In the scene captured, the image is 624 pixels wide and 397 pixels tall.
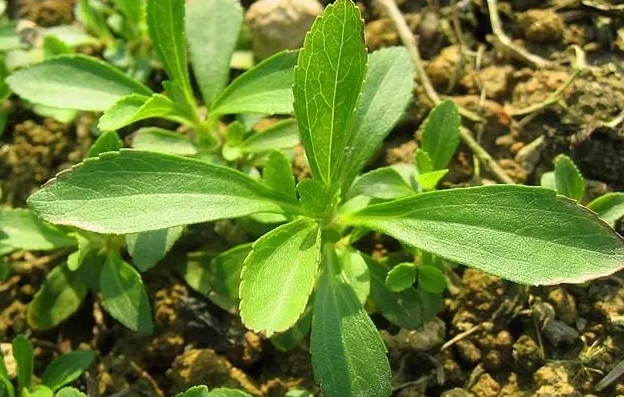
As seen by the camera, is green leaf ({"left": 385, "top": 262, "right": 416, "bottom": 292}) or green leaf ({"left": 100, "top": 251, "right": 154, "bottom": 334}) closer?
green leaf ({"left": 385, "top": 262, "right": 416, "bottom": 292})

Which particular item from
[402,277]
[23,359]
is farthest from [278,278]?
[23,359]

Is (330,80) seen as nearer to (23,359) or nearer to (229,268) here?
(229,268)

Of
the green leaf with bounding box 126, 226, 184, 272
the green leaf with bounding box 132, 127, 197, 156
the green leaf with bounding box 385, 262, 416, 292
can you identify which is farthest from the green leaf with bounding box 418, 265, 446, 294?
the green leaf with bounding box 132, 127, 197, 156

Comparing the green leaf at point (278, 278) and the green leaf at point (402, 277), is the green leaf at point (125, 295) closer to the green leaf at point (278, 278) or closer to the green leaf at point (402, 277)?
the green leaf at point (278, 278)

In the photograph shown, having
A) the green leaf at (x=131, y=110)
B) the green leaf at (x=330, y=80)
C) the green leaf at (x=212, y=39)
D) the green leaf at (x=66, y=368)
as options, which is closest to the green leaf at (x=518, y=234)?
the green leaf at (x=330, y=80)

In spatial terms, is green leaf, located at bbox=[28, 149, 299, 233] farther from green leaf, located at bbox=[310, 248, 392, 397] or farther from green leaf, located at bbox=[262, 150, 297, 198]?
green leaf, located at bbox=[310, 248, 392, 397]

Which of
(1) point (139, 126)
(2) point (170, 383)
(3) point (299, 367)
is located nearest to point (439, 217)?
(3) point (299, 367)
